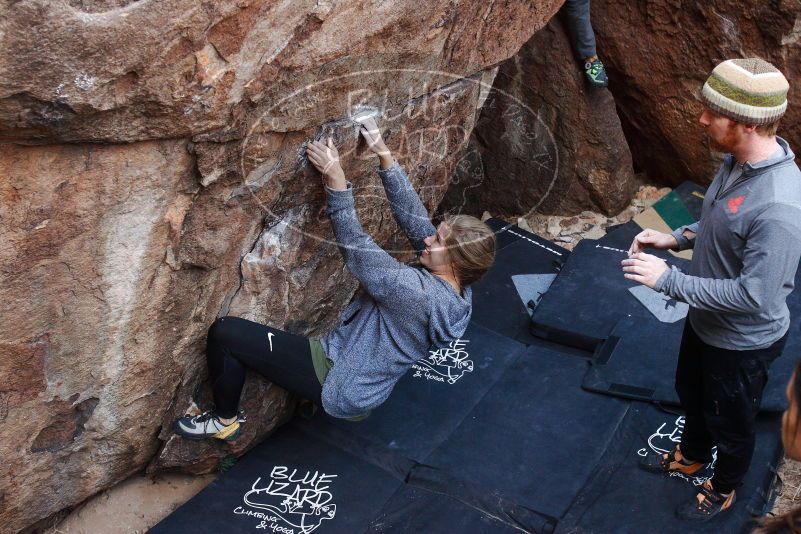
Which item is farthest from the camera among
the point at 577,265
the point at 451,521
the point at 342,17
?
the point at 577,265

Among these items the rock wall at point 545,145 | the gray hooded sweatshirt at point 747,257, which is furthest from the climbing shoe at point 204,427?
the rock wall at point 545,145

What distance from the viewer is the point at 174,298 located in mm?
2719

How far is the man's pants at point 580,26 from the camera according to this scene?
Result: 442 centimetres

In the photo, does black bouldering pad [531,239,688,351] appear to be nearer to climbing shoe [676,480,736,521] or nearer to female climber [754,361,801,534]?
climbing shoe [676,480,736,521]

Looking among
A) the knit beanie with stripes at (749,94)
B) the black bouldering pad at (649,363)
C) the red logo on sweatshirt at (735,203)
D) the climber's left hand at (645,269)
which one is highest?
the knit beanie with stripes at (749,94)

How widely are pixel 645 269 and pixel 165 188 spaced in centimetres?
136

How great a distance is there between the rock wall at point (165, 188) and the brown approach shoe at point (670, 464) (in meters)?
1.31

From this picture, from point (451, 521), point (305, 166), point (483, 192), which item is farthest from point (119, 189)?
point (483, 192)

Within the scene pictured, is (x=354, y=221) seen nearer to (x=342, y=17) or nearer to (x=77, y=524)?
(x=342, y=17)

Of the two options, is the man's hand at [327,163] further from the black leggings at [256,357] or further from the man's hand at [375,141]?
the black leggings at [256,357]

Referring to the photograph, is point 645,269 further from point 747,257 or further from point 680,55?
point 680,55

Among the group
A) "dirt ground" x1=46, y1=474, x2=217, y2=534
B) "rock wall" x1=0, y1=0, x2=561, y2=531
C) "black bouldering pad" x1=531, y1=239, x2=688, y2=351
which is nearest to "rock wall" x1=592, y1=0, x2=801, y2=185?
"black bouldering pad" x1=531, y1=239, x2=688, y2=351

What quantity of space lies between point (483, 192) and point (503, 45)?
1.59 m

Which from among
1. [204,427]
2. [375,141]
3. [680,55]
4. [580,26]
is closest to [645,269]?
[375,141]
